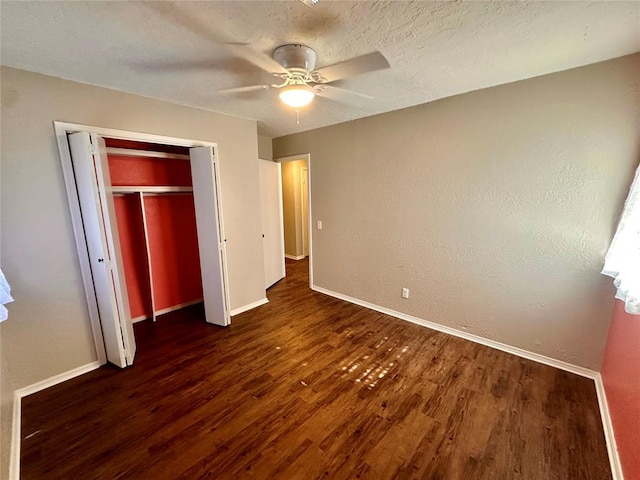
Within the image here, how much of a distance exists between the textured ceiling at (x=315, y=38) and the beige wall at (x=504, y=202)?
0.30 m

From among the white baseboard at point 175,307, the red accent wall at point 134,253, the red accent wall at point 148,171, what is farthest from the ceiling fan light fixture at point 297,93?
the white baseboard at point 175,307

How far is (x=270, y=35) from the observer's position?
1.53 meters

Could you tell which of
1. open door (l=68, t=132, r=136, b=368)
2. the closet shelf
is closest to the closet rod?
the closet shelf

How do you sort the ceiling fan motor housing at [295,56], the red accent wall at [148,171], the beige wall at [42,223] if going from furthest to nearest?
1. the red accent wall at [148,171]
2. the beige wall at [42,223]
3. the ceiling fan motor housing at [295,56]

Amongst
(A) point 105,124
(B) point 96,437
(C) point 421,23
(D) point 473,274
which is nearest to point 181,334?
(B) point 96,437

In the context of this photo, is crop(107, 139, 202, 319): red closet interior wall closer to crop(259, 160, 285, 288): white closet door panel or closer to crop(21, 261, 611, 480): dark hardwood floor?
crop(21, 261, 611, 480): dark hardwood floor

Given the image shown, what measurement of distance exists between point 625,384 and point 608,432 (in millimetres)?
362

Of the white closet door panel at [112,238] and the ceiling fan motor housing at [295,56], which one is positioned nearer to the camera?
the ceiling fan motor housing at [295,56]

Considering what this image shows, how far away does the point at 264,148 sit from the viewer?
4270mm

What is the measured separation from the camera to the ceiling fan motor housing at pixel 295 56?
5.33 feet

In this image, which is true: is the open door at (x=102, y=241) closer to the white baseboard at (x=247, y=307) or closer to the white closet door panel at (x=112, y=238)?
the white closet door panel at (x=112, y=238)

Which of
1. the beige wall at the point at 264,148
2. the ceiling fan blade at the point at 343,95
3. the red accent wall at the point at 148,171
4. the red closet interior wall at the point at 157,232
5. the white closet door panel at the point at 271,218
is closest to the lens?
the ceiling fan blade at the point at 343,95

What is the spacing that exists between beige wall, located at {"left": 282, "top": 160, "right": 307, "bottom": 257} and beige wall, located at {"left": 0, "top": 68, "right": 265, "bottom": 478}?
3287 millimetres

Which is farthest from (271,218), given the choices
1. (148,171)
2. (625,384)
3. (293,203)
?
(625,384)
